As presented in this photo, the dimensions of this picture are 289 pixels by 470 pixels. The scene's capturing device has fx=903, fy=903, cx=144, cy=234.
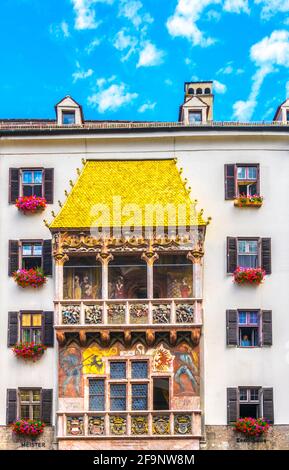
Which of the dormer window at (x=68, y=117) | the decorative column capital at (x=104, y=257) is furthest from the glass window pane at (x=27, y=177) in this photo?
the decorative column capital at (x=104, y=257)

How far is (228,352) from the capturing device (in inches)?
1491

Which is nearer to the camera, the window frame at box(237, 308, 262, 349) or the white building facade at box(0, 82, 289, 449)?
the white building facade at box(0, 82, 289, 449)

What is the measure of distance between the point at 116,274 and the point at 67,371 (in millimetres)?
4659

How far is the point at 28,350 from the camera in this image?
3762 centimetres

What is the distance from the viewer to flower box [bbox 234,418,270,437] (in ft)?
120

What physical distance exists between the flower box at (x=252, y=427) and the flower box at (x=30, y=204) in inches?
492

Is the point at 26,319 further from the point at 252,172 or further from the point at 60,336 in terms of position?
the point at 252,172

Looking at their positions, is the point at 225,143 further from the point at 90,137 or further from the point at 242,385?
the point at 242,385

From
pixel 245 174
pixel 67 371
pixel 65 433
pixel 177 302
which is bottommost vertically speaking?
pixel 65 433

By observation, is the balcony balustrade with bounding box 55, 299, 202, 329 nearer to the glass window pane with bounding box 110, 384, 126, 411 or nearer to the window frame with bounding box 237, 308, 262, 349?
the window frame with bounding box 237, 308, 262, 349

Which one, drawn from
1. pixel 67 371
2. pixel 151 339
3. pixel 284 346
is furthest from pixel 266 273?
pixel 67 371

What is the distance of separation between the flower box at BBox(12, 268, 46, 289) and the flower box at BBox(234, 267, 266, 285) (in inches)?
325

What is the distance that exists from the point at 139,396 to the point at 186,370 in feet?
7.24

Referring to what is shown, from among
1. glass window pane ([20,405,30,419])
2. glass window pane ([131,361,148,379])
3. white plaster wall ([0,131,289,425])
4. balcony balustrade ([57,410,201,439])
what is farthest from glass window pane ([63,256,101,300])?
balcony balustrade ([57,410,201,439])
